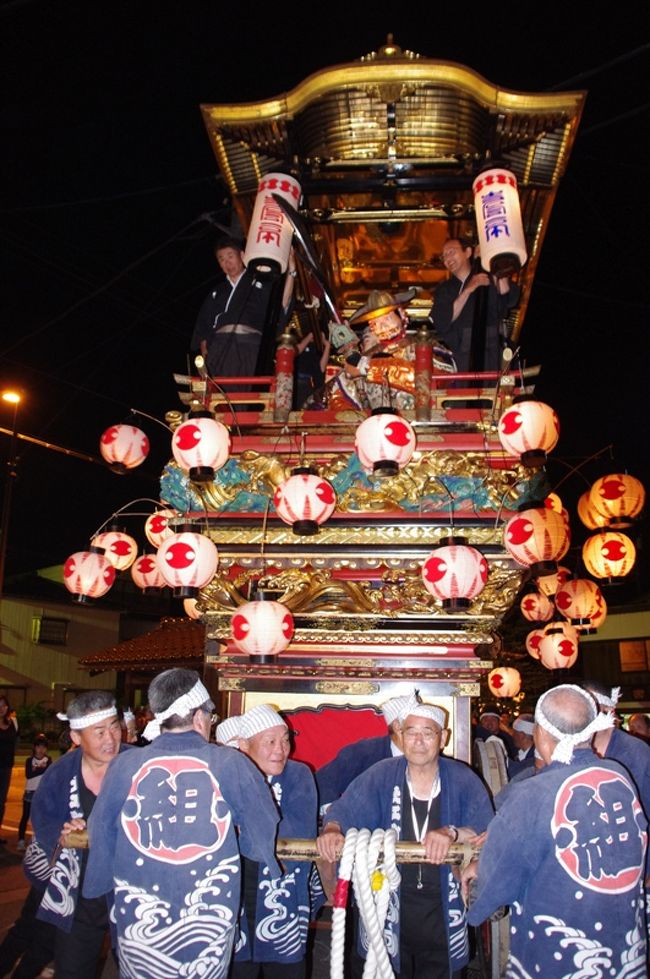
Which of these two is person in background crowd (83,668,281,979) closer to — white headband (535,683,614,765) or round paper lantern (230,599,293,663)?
white headband (535,683,614,765)

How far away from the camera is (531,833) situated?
257 cm

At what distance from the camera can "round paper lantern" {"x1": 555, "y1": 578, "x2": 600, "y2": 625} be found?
11172 millimetres

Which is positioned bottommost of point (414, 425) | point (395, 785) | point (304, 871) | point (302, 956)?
point (302, 956)

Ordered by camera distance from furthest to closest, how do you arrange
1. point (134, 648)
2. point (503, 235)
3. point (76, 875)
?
1. point (134, 648)
2. point (503, 235)
3. point (76, 875)

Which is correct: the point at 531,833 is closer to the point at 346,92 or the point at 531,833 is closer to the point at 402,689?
the point at 402,689

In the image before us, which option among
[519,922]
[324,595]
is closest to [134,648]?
[324,595]

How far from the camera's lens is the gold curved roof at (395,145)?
657 centimetres

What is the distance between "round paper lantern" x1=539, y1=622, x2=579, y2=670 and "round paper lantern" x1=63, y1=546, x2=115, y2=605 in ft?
23.4

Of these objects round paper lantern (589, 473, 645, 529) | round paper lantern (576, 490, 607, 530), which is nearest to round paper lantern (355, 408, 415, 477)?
round paper lantern (589, 473, 645, 529)

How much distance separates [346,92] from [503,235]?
7.70 ft

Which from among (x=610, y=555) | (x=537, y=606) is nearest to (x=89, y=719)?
(x=610, y=555)

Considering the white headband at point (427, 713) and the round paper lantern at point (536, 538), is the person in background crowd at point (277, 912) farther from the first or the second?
the round paper lantern at point (536, 538)

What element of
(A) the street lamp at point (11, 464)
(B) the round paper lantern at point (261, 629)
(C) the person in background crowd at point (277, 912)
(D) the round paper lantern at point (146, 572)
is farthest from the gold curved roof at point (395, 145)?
(C) the person in background crowd at point (277, 912)

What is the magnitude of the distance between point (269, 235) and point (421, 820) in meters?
5.05
